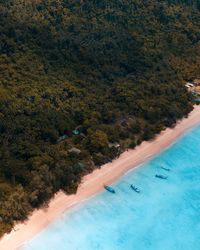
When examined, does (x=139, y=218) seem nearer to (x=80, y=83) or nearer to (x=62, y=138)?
(x=62, y=138)

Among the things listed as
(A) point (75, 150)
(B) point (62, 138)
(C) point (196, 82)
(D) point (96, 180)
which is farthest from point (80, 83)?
(C) point (196, 82)

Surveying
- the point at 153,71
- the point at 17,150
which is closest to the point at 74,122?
the point at 17,150

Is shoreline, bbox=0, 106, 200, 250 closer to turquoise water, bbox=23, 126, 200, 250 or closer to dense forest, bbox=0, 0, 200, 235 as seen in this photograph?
turquoise water, bbox=23, 126, 200, 250

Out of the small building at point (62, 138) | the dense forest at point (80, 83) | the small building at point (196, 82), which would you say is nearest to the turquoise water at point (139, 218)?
the dense forest at point (80, 83)

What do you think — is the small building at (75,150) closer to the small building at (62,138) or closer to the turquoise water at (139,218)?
the small building at (62,138)

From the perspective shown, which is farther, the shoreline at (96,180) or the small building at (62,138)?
the small building at (62,138)
